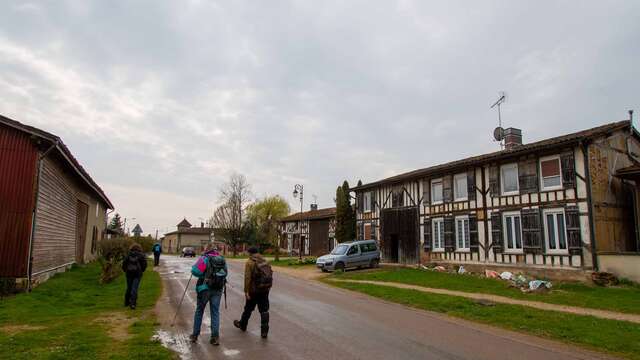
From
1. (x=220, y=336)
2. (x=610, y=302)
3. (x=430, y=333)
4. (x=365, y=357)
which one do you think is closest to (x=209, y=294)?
(x=220, y=336)

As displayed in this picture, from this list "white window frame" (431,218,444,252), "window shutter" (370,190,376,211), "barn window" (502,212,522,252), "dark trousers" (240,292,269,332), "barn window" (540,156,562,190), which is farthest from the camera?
"window shutter" (370,190,376,211)

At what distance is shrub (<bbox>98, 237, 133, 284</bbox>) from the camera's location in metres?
16.5

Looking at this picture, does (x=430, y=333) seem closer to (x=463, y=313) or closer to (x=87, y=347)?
(x=463, y=313)

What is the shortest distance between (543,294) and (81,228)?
77.9 feet

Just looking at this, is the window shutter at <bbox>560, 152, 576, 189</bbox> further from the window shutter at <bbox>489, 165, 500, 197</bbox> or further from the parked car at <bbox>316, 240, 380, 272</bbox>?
the parked car at <bbox>316, 240, 380, 272</bbox>

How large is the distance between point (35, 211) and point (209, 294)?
356 inches

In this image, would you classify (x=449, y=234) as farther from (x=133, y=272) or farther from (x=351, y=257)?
(x=133, y=272)

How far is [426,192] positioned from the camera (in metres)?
26.2

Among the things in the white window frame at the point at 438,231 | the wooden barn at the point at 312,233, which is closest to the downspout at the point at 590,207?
the white window frame at the point at 438,231

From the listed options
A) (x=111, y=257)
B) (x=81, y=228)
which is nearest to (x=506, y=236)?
(x=111, y=257)

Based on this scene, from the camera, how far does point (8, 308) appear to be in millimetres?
10258

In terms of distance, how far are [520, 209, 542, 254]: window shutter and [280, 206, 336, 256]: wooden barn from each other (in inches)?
1005

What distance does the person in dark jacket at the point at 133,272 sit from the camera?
1121 cm

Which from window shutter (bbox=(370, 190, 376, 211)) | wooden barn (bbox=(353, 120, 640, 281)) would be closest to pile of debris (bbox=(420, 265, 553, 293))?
wooden barn (bbox=(353, 120, 640, 281))
